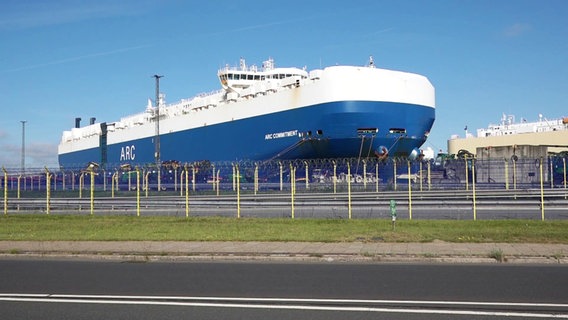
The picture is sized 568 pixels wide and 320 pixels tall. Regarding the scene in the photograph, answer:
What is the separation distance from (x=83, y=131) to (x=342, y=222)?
88943mm

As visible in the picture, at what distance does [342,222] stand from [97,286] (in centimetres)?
1146

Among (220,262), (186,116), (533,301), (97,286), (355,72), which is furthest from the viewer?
(186,116)

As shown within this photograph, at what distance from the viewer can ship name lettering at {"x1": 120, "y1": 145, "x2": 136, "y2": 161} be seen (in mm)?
80750

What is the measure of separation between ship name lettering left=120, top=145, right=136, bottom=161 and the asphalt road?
6954 cm

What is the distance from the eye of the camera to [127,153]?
82.5 metres

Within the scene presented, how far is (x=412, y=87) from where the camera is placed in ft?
177

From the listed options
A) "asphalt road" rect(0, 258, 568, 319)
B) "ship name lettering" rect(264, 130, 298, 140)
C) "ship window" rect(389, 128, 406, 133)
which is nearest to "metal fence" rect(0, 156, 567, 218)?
"ship name lettering" rect(264, 130, 298, 140)

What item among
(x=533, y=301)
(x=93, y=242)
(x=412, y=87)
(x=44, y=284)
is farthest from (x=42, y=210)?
(x=412, y=87)

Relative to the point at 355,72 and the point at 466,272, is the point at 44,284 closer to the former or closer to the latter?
the point at 466,272

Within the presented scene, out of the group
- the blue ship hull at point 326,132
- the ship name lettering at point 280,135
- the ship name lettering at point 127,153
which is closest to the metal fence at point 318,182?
the blue ship hull at point 326,132

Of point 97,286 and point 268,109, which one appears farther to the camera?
point 268,109

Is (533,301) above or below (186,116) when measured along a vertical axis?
below

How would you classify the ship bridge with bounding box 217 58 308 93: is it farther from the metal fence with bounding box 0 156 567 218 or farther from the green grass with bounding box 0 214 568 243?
the green grass with bounding box 0 214 568 243

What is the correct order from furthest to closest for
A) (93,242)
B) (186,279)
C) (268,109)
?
1. (268,109)
2. (93,242)
3. (186,279)
